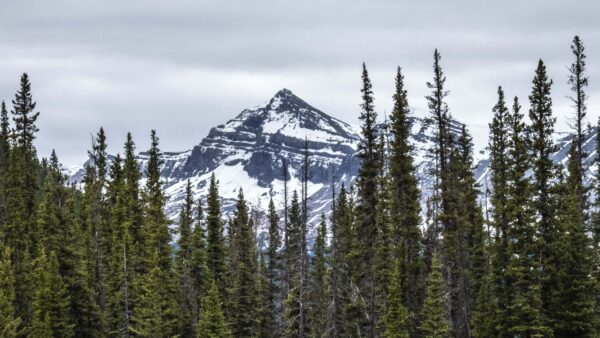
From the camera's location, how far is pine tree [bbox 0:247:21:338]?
127 feet

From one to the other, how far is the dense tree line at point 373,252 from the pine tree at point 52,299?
0.11 m

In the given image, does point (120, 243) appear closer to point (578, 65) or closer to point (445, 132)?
point (445, 132)

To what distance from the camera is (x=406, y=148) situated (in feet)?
137

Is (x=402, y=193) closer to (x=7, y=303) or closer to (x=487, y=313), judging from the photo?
(x=487, y=313)

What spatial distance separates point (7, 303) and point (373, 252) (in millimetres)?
22268

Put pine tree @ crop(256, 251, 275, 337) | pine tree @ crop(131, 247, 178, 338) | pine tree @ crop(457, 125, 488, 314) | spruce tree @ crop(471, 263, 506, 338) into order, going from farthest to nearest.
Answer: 1. pine tree @ crop(256, 251, 275, 337)
2. pine tree @ crop(457, 125, 488, 314)
3. pine tree @ crop(131, 247, 178, 338)
4. spruce tree @ crop(471, 263, 506, 338)

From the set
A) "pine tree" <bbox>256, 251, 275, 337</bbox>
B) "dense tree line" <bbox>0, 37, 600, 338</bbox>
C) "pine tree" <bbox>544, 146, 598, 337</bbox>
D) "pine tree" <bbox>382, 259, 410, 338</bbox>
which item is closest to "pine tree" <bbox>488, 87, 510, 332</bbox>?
"dense tree line" <bbox>0, 37, 600, 338</bbox>

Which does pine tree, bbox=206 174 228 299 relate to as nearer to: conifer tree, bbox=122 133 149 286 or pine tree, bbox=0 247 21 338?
conifer tree, bbox=122 133 149 286

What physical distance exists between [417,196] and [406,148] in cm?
327

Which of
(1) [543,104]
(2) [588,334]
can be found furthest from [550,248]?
(1) [543,104]

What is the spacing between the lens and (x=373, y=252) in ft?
129

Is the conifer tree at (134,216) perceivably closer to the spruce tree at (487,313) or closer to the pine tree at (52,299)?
the pine tree at (52,299)

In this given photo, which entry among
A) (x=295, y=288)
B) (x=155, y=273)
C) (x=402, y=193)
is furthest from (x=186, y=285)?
(x=402, y=193)

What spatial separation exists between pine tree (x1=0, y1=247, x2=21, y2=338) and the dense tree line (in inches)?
5.7
